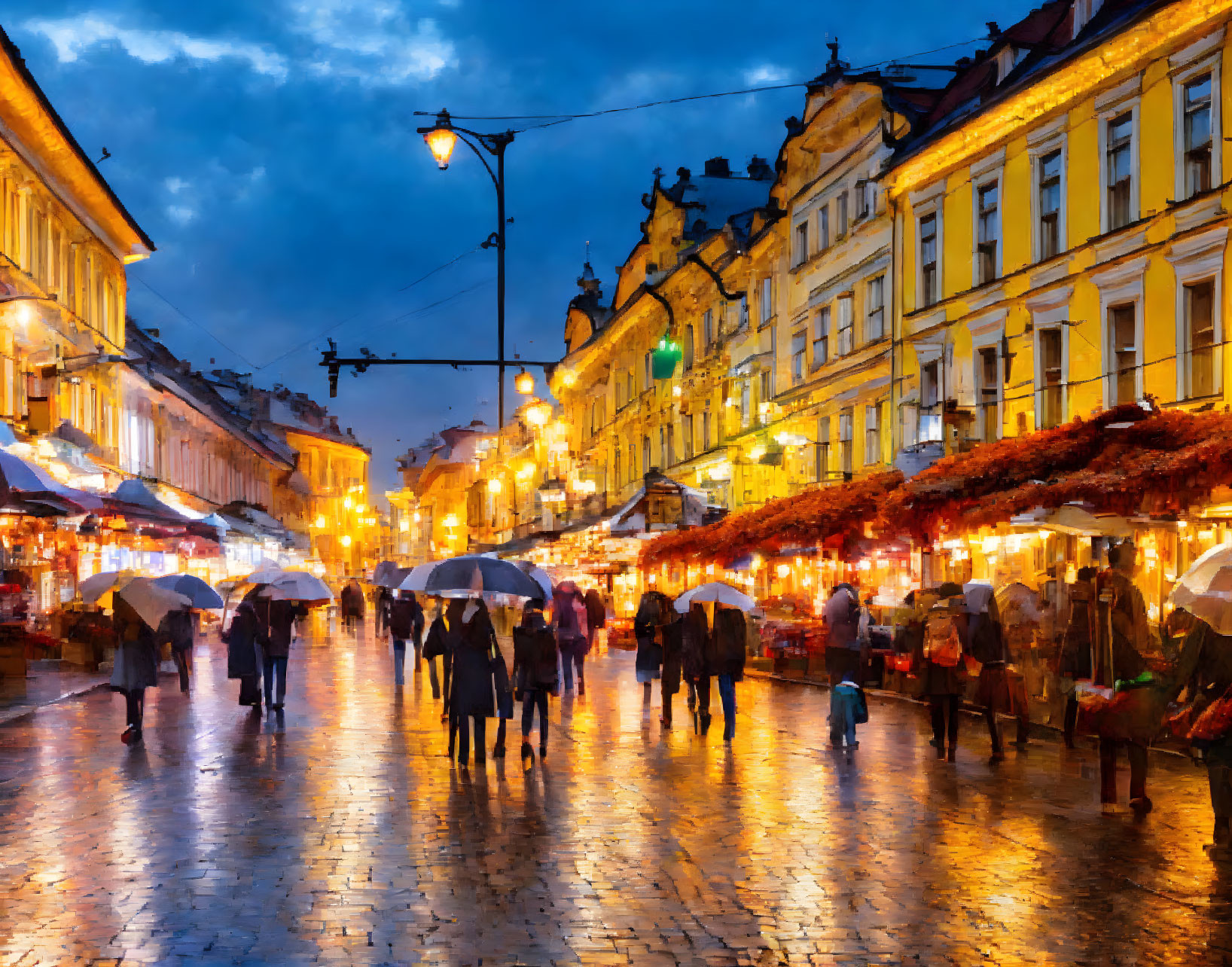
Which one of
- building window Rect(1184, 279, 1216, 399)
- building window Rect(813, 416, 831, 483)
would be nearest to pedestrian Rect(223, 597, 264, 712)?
building window Rect(1184, 279, 1216, 399)

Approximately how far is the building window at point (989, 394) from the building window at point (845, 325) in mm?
7005

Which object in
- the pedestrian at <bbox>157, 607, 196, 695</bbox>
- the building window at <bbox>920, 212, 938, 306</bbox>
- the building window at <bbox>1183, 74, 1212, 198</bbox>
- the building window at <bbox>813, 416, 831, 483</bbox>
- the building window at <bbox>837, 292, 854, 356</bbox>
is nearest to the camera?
the pedestrian at <bbox>157, 607, 196, 695</bbox>

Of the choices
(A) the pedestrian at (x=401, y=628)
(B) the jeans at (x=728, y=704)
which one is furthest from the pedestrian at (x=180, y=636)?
(B) the jeans at (x=728, y=704)

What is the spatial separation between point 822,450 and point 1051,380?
37.5ft

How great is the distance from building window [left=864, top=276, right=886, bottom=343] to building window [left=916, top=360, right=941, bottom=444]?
2542mm

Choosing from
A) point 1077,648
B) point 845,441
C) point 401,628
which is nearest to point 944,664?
point 1077,648

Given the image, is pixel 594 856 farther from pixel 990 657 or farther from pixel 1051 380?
pixel 1051 380

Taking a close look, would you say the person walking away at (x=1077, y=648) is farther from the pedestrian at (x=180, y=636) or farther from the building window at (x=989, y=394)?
the building window at (x=989, y=394)

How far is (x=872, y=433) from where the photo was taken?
119 feet

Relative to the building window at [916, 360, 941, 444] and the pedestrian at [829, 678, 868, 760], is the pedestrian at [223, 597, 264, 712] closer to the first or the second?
the pedestrian at [829, 678, 868, 760]

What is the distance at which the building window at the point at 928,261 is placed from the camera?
1316 inches

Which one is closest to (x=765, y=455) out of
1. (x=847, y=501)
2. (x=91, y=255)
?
(x=847, y=501)

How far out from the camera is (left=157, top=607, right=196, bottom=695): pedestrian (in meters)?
22.5

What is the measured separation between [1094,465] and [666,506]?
23.6 m
